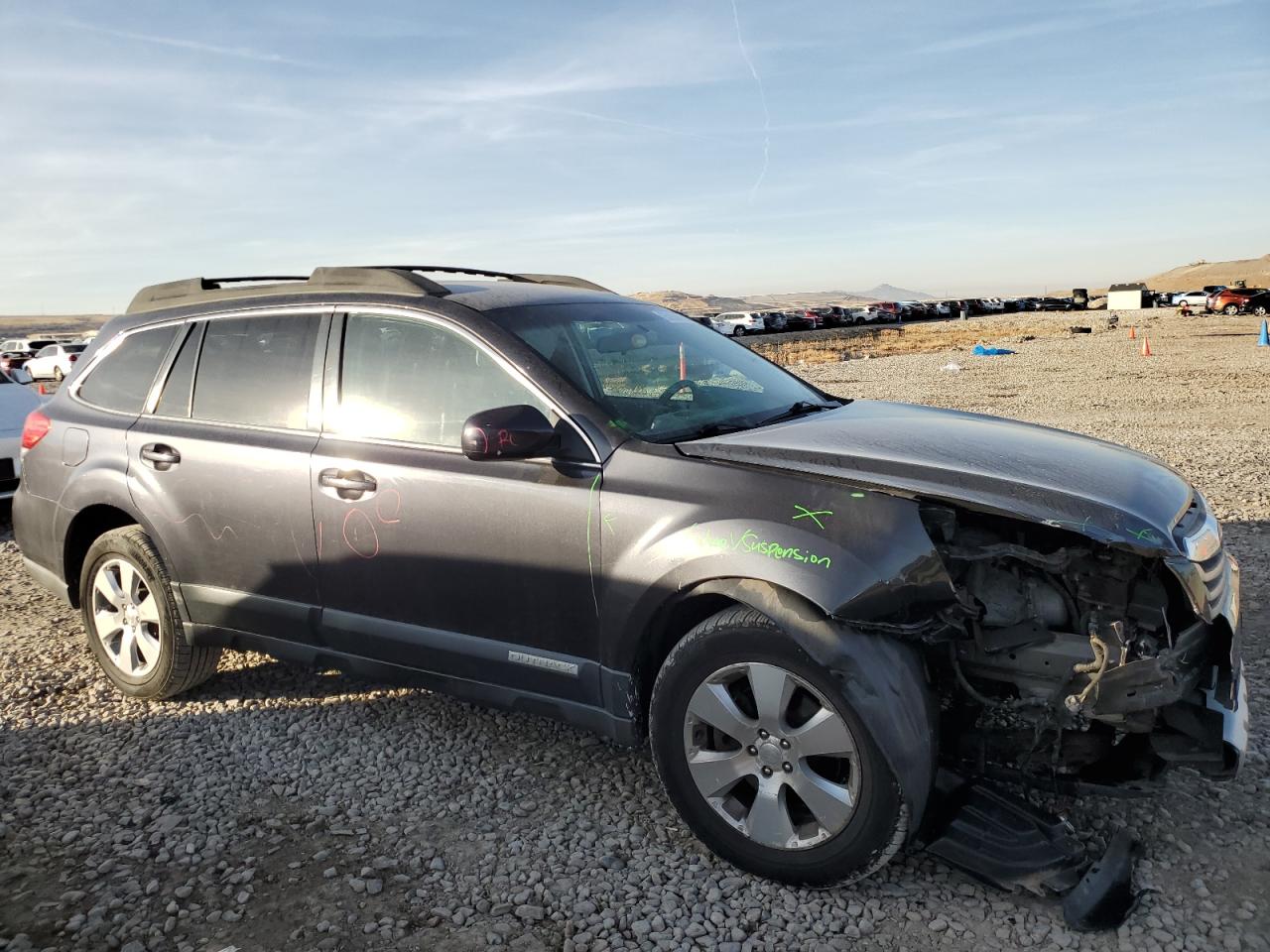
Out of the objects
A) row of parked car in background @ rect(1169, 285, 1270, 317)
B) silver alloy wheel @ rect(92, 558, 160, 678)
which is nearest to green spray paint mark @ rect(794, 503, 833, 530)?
silver alloy wheel @ rect(92, 558, 160, 678)

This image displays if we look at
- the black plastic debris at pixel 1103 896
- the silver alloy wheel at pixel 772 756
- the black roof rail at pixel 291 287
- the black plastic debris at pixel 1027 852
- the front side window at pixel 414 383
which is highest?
the black roof rail at pixel 291 287

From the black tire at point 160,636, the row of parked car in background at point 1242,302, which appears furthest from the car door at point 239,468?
the row of parked car in background at point 1242,302

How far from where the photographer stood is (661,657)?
10.9 ft

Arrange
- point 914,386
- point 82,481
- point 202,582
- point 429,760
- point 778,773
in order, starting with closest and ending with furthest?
1. point 778,773
2. point 429,760
3. point 202,582
4. point 82,481
5. point 914,386

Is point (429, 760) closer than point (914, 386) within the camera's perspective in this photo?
Yes

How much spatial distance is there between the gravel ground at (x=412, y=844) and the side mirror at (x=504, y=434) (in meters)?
1.35

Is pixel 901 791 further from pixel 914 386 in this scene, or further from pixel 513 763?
pixel 914 386

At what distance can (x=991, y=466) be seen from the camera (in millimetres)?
3049

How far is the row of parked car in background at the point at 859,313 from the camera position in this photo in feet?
179

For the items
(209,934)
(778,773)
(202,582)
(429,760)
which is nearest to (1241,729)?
(778,773)

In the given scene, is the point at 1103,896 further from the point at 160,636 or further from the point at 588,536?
the point at 160,636

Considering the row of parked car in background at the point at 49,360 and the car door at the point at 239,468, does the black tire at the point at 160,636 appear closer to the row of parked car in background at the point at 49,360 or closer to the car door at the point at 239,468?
the car door at the point at 239,468

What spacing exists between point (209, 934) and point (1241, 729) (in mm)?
3161

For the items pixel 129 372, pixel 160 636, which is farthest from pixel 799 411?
pixel 129 372
